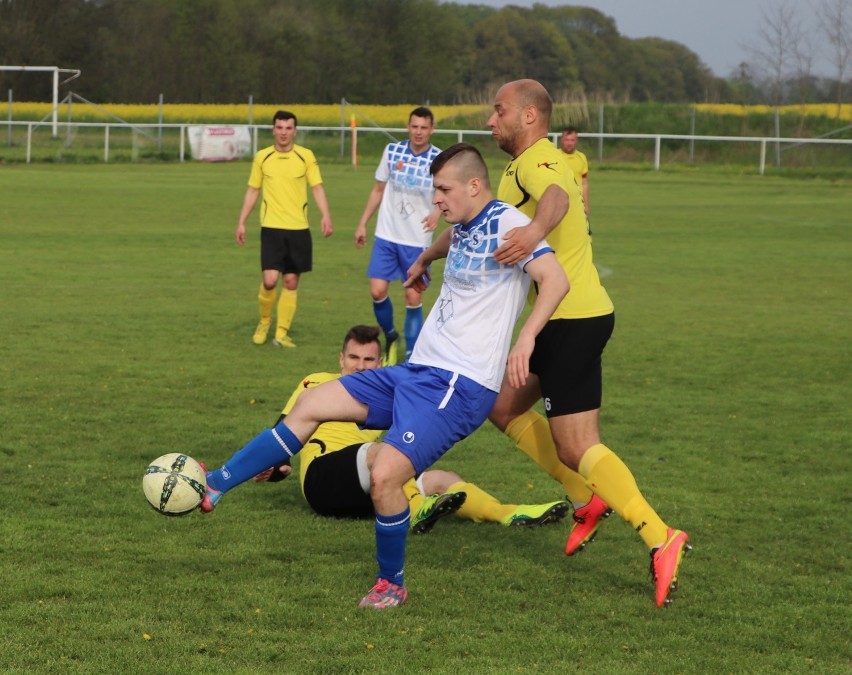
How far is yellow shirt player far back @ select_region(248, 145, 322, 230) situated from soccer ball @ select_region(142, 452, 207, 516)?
23.1 ft

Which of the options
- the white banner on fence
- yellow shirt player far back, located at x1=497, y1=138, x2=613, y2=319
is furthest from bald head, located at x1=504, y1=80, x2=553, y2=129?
the white banner on fence

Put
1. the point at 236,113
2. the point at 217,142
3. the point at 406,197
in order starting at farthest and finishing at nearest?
1. the point at 236,113
2. the point at 217,142
3. the point at 406,197

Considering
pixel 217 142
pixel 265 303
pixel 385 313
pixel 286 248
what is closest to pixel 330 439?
pixel 385 313

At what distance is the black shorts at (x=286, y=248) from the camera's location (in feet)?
38.5

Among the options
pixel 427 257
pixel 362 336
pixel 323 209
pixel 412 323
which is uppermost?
pixel 323 209

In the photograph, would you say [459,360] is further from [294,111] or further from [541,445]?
[294,111]

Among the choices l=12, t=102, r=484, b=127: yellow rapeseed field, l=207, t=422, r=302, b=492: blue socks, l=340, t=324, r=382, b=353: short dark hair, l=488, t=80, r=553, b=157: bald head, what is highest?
l=12, t=102, r=484, b=127: yellow rapeseed field

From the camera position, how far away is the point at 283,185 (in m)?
11.8

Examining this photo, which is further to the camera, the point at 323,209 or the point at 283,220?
the point at 323,209

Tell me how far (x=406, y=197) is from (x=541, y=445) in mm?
5532

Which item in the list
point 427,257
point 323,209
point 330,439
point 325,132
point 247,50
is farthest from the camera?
point 247,50

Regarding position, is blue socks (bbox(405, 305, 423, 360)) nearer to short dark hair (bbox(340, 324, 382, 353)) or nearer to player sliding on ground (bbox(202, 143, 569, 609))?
short dark hair (bbox(340, 324, 382, 353))

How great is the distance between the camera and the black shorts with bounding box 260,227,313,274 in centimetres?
1173

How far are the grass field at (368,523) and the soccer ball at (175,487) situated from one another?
13.3 inches
